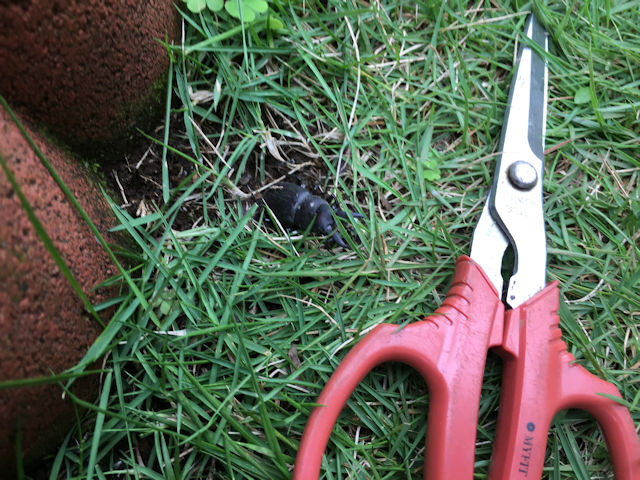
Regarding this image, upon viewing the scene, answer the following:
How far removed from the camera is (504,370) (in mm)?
1373

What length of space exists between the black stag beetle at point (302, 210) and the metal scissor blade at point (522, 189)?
42 centimetres

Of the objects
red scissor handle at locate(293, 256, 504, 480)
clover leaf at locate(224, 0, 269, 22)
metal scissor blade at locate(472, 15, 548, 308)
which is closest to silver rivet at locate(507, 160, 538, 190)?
metal scissor blade at locate(472, 15, 548, 308)

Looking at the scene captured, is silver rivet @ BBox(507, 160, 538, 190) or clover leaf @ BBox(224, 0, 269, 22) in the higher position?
clover leaf @ BBox(224, 0, 269, 22)

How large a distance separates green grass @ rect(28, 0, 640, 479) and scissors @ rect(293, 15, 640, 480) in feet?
0.40

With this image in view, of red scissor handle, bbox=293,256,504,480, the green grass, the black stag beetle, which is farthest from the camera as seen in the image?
the black stag beetle

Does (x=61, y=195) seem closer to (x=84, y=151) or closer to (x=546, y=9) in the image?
(x=84, y=151)

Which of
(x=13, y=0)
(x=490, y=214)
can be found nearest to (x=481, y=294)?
(x=490, y=214)

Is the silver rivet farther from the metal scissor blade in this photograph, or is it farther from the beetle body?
the beetle body

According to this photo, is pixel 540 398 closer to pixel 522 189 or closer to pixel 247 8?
pixel 522 189

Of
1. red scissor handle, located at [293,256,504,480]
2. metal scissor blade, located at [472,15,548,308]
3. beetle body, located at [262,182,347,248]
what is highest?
metal scissor blade, located at [472,15,548,308]

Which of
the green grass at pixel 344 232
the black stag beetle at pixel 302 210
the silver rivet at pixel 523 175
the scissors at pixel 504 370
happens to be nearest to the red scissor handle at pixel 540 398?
the scissors at pixel 504 370

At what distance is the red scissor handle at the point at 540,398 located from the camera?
1.26m

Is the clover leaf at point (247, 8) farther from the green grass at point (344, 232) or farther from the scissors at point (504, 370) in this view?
the scissors at point (504, 370)

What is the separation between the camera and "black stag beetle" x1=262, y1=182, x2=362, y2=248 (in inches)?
58.1
